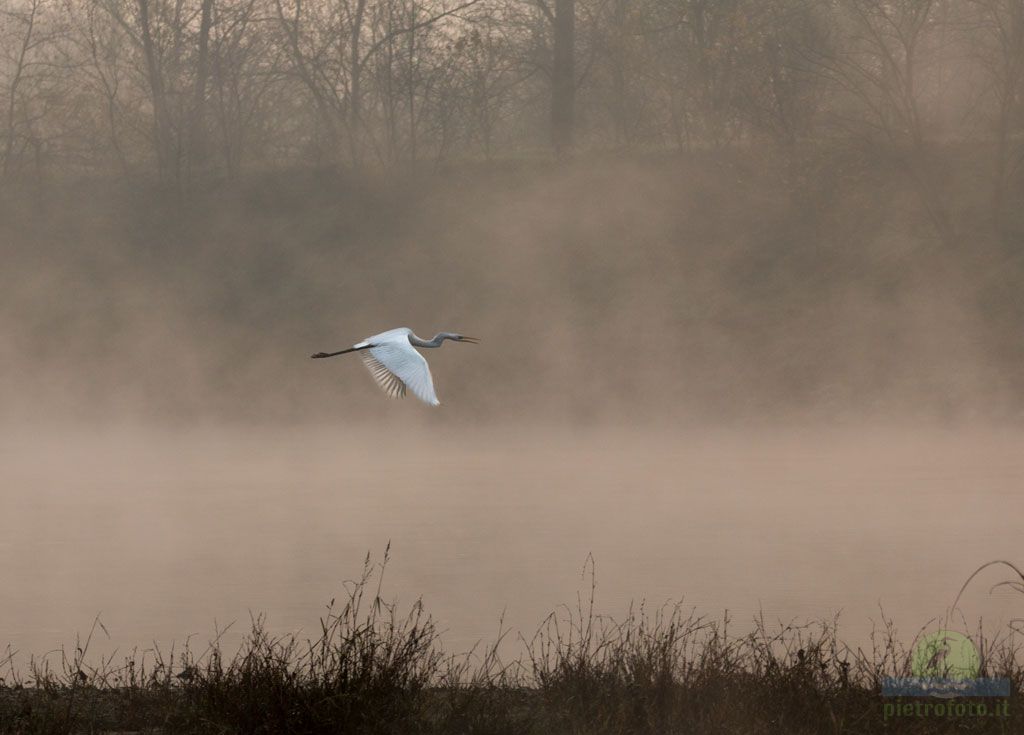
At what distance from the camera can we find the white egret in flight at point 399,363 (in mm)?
9922

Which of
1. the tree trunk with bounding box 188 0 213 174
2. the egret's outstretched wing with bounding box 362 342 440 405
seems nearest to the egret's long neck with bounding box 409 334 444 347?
the egret's outstretched wing with bounding box 362 342 440 405

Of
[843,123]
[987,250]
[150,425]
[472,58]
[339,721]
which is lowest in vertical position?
[339,721]

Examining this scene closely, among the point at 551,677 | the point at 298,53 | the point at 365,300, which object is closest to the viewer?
the point at 551,677

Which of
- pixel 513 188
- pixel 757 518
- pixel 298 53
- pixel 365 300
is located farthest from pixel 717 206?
pixel 757 518

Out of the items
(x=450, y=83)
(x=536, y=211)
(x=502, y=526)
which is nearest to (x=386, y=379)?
(x=502, y=526)

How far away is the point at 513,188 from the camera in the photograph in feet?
138

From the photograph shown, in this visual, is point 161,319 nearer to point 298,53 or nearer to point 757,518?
point 298,53

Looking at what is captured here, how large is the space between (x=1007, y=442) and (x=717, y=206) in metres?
14.0

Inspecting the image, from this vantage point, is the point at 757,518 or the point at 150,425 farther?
the point at 150,425

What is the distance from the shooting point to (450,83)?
4606cm

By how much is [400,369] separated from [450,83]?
36738mm

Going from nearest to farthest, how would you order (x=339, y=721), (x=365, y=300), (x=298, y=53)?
(x=339, y=721) < (x=365, y=300) < (x=298, y=53)

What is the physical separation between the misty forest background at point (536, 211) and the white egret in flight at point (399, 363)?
66.9 feet

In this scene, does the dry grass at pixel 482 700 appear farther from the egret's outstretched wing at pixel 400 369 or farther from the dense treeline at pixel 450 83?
the dense treeline at pixel 450 83
